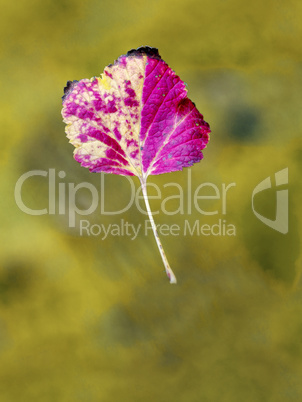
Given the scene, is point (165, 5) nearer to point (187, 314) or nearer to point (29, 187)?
point (29, 187)

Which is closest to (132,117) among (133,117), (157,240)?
(133,117)

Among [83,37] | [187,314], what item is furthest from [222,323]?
[83,37]

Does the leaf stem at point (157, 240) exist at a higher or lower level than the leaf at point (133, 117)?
lower

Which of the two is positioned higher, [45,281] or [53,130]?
[53,130]

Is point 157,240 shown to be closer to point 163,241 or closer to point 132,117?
point 163,241

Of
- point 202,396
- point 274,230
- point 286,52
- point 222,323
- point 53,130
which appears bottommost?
point 202,396
